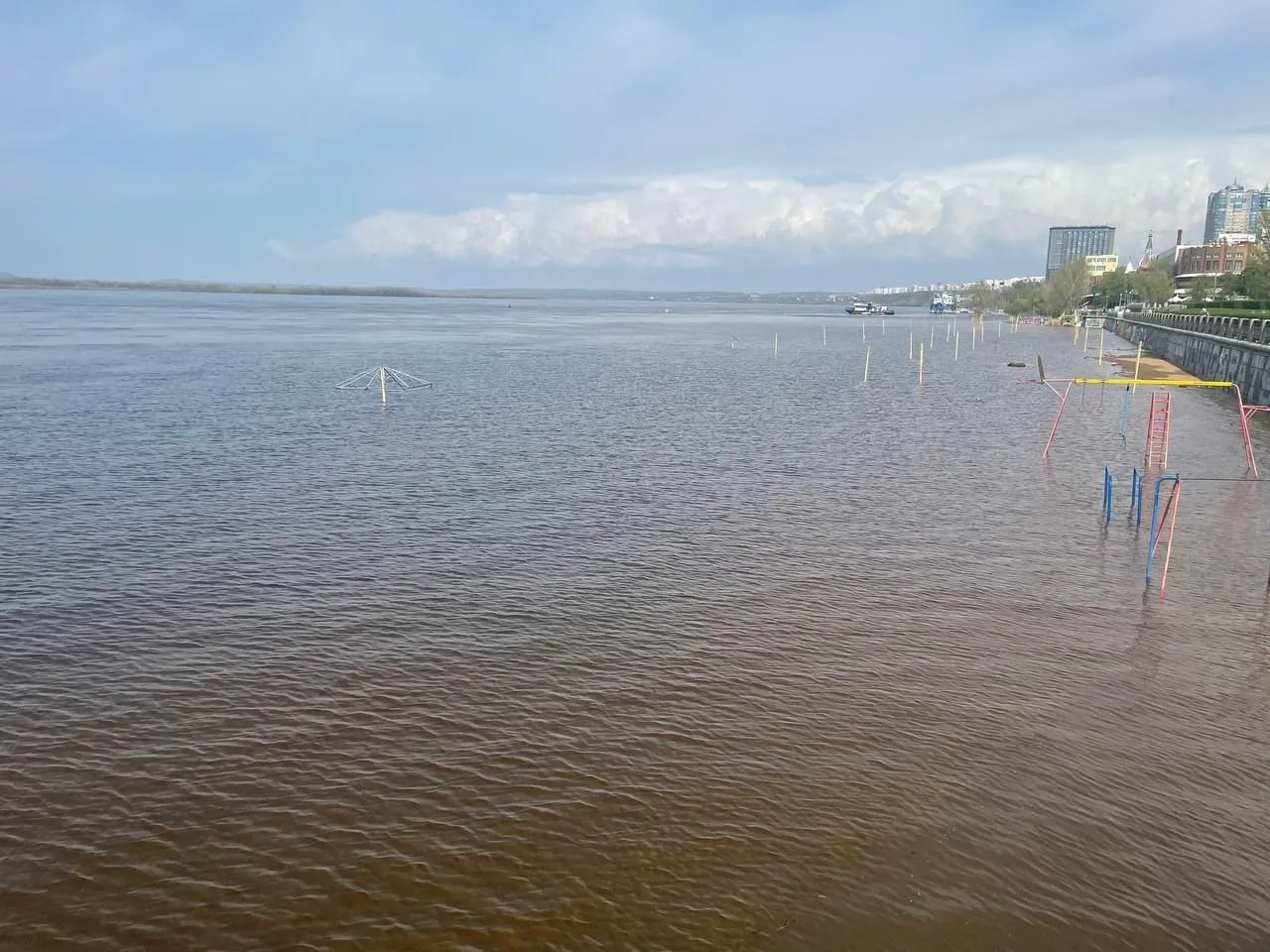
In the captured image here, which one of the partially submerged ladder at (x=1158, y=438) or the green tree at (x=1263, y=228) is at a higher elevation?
the green tree at (x=1263, y=228)

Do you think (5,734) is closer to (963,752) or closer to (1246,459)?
(963,752)

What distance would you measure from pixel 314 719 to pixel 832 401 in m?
47.3

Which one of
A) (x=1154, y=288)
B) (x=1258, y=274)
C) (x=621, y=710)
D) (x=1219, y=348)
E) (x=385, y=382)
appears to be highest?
(x=1258, y=274)

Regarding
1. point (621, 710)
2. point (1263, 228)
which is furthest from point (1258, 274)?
point (621, 710)

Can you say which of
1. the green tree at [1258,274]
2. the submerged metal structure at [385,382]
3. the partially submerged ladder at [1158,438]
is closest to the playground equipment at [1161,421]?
the partially submerged ladder at [1158,438]

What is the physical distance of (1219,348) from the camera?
215 feet

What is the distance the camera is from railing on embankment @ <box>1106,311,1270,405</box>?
54594mm

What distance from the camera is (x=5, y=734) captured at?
45.0 ft

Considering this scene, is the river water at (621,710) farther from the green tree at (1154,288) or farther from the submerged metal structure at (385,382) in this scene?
the green tree at (1154,288)

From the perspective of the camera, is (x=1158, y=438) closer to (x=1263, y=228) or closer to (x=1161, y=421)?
(x=1161, y=421)

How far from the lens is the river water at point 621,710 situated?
10.5 metres

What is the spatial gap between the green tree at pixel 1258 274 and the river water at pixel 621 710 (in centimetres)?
7256

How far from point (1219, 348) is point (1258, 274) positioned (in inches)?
1392

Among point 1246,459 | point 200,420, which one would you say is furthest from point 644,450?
point 1246,459
